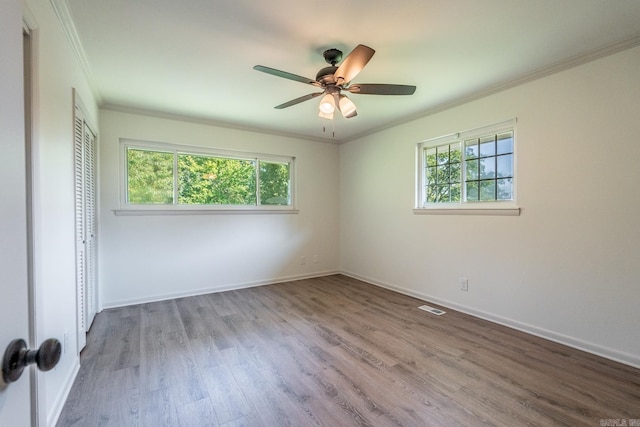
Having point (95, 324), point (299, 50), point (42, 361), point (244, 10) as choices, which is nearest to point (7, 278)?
point (42, 361)

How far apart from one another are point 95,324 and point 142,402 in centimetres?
164

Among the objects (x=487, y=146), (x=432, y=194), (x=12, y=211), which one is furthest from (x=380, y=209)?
(x=12, y=211)

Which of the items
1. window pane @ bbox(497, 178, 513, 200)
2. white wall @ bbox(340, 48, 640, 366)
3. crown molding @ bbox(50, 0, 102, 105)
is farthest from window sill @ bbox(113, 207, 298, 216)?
window pane @ bbox(497, 178, 513, 200)

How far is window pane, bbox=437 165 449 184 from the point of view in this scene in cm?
348

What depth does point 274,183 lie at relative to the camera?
455 cm

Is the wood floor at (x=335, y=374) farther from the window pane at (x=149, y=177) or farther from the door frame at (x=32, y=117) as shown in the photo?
the window pane at (x=149, y=177)

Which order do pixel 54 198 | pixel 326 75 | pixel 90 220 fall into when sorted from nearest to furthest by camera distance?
pixel 54 198, pixel 326 75, pixel 90 220

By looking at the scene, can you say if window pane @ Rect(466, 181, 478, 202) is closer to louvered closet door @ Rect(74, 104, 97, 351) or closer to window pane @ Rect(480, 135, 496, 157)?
window pane @ Rect(480, 135, 496, 157)

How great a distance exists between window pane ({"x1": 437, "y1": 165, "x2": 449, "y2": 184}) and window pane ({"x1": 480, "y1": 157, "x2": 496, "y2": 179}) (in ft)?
1.37

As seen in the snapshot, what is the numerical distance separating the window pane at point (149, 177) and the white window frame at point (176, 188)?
0.17ft

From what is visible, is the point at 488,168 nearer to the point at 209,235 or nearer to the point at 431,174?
the point at 431,174

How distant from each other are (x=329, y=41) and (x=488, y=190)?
7.33 feet

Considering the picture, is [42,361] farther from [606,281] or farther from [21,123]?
[606,281]

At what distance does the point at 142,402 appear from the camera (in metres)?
1.73
